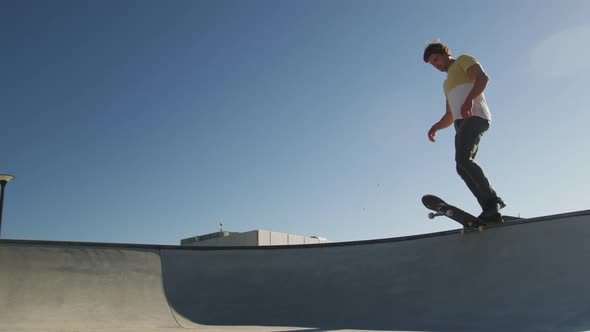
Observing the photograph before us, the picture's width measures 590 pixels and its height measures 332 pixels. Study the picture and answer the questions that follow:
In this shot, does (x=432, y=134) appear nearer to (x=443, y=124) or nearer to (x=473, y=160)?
(x=443, y=124)

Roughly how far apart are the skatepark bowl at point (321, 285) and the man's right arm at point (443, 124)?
3.68ft

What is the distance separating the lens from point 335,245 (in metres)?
5.51

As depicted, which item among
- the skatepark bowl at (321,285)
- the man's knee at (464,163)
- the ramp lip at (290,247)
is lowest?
the skatepark bowl at (321,285)

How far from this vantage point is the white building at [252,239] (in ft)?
106

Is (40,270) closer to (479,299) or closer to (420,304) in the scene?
(420,304)

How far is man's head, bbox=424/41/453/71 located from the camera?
4398 millimetres

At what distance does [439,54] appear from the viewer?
4.40m

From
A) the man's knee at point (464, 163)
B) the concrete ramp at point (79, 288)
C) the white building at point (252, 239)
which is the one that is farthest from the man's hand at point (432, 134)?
the white building at point (252, 239)

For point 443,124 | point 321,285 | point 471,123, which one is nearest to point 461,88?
point 471,123

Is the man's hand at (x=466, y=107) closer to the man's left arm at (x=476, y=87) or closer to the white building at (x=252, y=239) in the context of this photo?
the man's left arm at (x=476, y=87)

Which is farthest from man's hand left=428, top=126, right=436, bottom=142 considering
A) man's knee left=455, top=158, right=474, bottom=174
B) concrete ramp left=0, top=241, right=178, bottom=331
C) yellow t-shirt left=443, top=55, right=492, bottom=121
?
concrete ramp left=0, top=241, right=178, bottom=331

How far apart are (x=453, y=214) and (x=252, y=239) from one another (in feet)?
95.2

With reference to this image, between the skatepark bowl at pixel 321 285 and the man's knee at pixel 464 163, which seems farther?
the man's knee at pixel 464 163

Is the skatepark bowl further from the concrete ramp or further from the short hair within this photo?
the short hair
